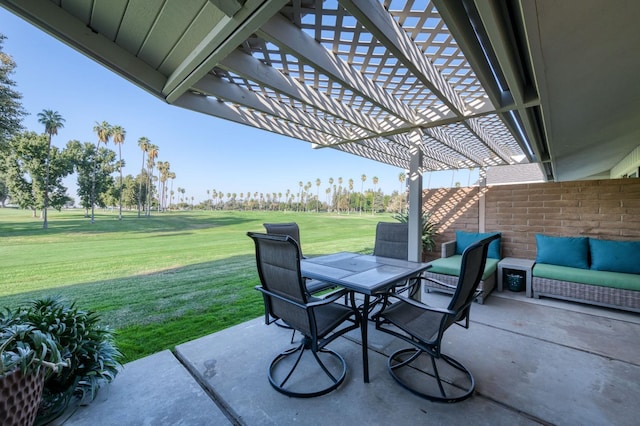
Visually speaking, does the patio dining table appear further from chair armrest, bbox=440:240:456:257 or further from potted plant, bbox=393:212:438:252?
potted plant, bbox=393:212:438:252

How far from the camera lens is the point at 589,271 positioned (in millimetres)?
3357

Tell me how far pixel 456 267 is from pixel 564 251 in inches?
62.9

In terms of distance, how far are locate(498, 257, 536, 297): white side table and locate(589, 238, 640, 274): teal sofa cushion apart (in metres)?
0.70

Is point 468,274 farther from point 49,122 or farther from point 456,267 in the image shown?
point 49,122

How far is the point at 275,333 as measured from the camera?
8.68ft

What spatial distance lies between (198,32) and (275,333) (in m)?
2.65

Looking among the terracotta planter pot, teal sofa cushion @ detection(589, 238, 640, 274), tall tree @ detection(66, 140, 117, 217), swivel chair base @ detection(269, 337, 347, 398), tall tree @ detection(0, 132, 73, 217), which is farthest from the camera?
tall tree @ detection(66, 140, 117, 217)

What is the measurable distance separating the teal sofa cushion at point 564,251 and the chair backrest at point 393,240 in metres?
2.36

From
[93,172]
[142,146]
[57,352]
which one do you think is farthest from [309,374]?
[142,146]

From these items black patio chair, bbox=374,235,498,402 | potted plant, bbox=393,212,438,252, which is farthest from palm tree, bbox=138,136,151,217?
black patio chair, bbox=374,235,498,402

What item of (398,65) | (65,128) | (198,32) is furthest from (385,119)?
(65,128)

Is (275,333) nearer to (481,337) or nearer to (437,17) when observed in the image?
(481,337)

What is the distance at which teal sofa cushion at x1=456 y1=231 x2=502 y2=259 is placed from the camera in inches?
170

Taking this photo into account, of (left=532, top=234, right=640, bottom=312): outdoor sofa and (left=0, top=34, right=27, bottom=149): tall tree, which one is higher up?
(left=0, top=34, right=27, bottom=149): tall tree
